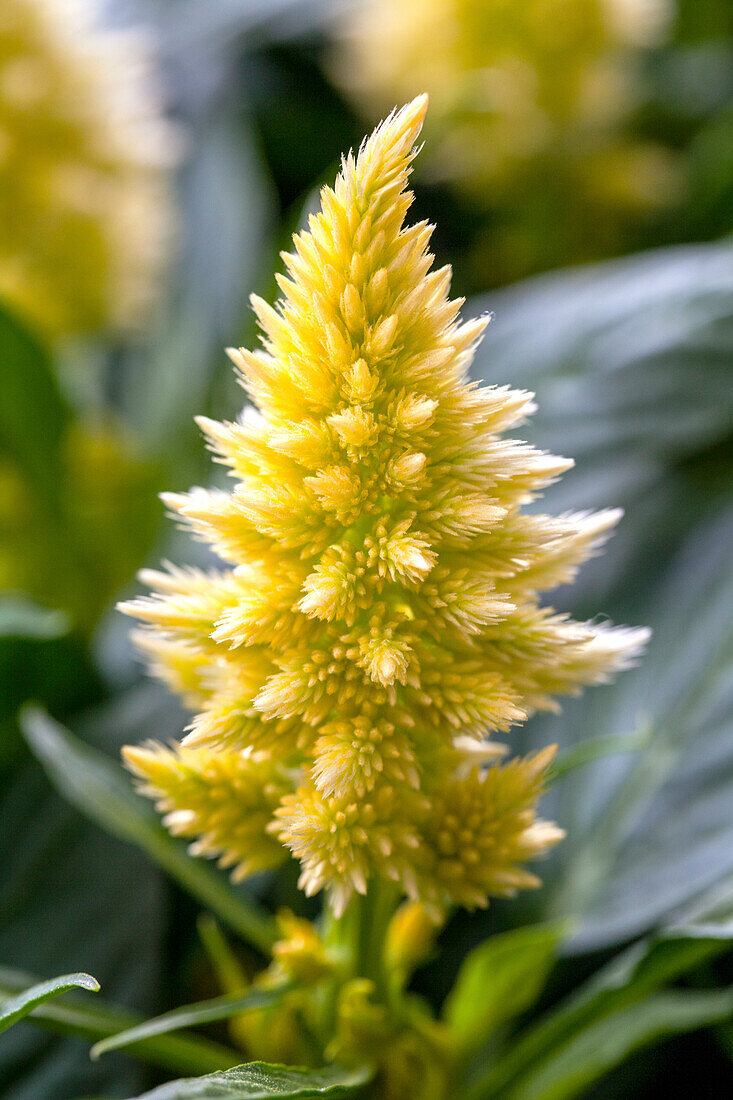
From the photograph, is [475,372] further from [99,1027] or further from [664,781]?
[99,1027]

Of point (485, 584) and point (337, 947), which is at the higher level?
point (485, 584)

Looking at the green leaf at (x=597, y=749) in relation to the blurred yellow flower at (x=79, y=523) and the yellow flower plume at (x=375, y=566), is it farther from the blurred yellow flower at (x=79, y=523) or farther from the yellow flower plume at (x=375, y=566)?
the blurred yellow flower at (x=79, y=523)

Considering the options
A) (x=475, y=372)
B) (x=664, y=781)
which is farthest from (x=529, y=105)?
(x=664, y=781)

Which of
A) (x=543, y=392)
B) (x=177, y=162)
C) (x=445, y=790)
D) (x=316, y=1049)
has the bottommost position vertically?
(x=316, y=1049)

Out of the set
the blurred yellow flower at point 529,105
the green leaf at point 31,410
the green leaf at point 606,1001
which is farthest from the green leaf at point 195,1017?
the blurred yellow flower at point 529,105

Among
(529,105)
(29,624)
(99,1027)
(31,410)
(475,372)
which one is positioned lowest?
(99,1027)

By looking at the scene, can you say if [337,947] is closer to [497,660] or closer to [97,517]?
[497,660]

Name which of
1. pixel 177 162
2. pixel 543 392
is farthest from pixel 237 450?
pixel 177 162
